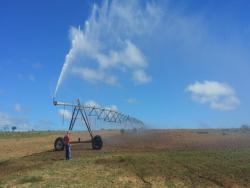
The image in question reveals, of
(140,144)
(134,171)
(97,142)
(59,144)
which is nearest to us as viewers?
(134,171)

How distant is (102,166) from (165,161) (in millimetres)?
4466

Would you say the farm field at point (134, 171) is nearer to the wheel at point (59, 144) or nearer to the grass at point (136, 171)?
the grass at point (136, 171)

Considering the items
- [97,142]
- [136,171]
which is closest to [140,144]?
[97,142]

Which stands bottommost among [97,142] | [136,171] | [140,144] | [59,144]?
[136,171]

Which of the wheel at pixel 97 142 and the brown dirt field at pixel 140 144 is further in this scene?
the brown dirt field at pixel 140 144

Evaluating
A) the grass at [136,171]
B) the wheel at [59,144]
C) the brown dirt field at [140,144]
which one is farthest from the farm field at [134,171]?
the brown dirt field at [140,144]

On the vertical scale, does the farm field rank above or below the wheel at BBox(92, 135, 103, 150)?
below

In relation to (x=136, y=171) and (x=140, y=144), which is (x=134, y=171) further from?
(x=140, y=144)

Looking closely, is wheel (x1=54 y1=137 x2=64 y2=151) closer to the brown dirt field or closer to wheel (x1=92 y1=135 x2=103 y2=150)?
wheel (x1=92 y1=135 x2=103 y2=150)

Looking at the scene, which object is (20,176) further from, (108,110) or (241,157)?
(108,110)

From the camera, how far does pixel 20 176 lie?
1086 inches

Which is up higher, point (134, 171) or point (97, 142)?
point (97, 142)

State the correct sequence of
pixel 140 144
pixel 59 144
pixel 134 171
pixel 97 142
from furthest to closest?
pixel 140 144
pixel 97 142
pixel 59 144
pixel 134 171

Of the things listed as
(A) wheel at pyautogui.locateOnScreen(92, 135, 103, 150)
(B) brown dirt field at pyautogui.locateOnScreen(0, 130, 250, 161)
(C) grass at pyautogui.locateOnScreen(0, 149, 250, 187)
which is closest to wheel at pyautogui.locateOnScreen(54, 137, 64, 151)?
(A) wheel at pyautogui.locateOnScreen(92, 135, 103, 150)
